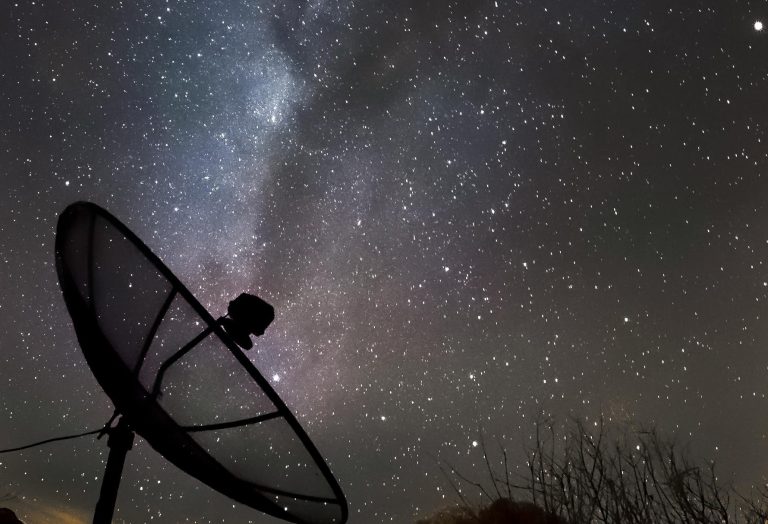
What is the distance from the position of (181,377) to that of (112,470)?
1.23 meters

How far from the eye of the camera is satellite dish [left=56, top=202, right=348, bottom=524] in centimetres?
327

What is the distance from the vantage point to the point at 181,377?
396 cm

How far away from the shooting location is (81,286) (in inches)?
135

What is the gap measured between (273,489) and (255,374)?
932 millimetres

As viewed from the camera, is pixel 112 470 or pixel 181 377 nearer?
pixel 112 470

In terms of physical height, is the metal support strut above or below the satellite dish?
below

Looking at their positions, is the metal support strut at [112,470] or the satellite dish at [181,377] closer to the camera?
the metal support strut at [112,470]

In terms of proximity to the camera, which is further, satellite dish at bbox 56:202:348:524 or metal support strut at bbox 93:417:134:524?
satellite dish at bbox 56:202:348:524

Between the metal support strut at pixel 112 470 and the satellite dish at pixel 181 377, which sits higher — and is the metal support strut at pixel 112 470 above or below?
below

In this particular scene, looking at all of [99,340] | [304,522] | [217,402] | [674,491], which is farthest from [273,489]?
[674,491]

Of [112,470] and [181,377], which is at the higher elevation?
[181,377]

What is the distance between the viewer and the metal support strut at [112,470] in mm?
2637

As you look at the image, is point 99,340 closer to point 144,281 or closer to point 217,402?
point 144,281

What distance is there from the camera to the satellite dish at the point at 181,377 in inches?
129
